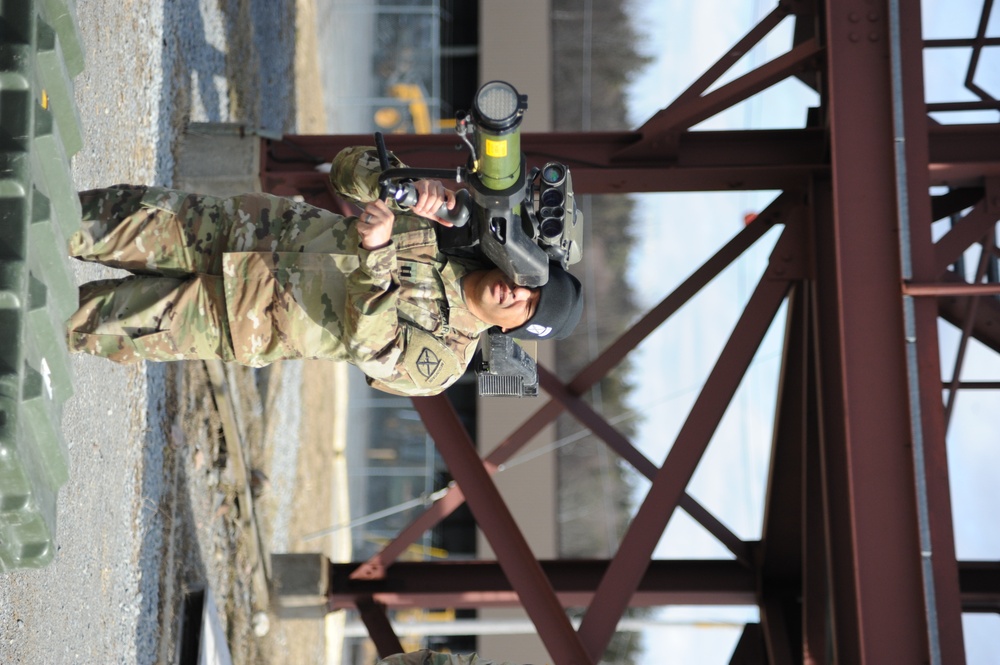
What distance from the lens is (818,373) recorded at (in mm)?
6223

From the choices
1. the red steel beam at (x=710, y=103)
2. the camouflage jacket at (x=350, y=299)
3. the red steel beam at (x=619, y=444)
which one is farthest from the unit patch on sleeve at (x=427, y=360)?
the red steel beam at (x=619, y=444)

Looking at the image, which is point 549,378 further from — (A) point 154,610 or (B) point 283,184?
(A) point 154,610

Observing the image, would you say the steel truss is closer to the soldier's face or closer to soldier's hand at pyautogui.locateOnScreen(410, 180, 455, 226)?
the soldier's face

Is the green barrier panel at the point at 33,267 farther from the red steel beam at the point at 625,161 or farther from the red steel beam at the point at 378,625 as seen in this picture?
the red steel beam at the point at 378,625

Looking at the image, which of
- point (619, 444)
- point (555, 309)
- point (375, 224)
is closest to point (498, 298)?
point (555, 309)

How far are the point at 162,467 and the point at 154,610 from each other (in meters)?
0.90

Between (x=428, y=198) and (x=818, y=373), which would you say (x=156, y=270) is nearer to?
(x=428, y=198)

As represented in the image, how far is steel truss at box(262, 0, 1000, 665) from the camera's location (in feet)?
18.0

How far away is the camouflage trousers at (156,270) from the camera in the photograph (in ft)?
15.1

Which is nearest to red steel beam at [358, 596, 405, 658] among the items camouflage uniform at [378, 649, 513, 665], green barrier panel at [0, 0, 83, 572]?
camouflage uniform at [378, 649, 513, 665]

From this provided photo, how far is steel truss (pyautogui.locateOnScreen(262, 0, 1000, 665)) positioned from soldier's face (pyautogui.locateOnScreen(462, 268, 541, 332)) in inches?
73.6

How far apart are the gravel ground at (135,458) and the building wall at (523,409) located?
8377mm

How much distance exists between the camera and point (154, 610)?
6828 mm

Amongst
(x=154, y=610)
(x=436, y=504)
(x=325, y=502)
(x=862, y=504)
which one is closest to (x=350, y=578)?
(x=436, y=504)
